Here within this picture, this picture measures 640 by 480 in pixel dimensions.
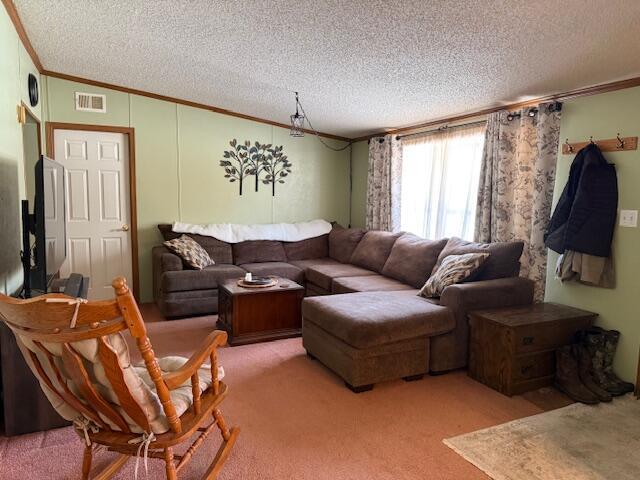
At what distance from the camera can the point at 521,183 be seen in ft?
11.5

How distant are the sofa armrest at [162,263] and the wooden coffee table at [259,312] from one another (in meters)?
0.76

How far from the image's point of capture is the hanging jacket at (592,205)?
9.46 ft

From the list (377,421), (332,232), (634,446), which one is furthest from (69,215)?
(634,446)

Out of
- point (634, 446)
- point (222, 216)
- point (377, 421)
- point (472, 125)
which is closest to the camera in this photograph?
point (634, 446)

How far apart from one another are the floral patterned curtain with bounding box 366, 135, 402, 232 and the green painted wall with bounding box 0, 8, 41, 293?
354 centimetres

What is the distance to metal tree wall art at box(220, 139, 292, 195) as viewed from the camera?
5.36 metres

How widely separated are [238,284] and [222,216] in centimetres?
177

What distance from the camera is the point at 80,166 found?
4.62 m

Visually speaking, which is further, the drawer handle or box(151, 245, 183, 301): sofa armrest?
box(151, 245, 183, 301): sofa armrest

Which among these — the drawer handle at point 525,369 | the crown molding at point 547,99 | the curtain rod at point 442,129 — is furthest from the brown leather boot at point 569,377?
the curtain rod at point 442,129

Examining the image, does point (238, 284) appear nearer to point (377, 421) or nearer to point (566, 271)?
point (377, 421)

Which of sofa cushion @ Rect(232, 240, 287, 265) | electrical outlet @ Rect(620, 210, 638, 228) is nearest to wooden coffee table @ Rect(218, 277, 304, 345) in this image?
sofa cushion @ Rect(232, 240, 287, 265)

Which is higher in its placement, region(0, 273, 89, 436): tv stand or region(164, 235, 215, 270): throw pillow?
region(164, 235, 215, 270): throw pillow

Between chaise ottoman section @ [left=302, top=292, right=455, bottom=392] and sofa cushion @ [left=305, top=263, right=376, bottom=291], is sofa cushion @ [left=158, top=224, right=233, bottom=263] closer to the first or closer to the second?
sofa cushion @ [left=305, top=263, right=376, bottom=291]
